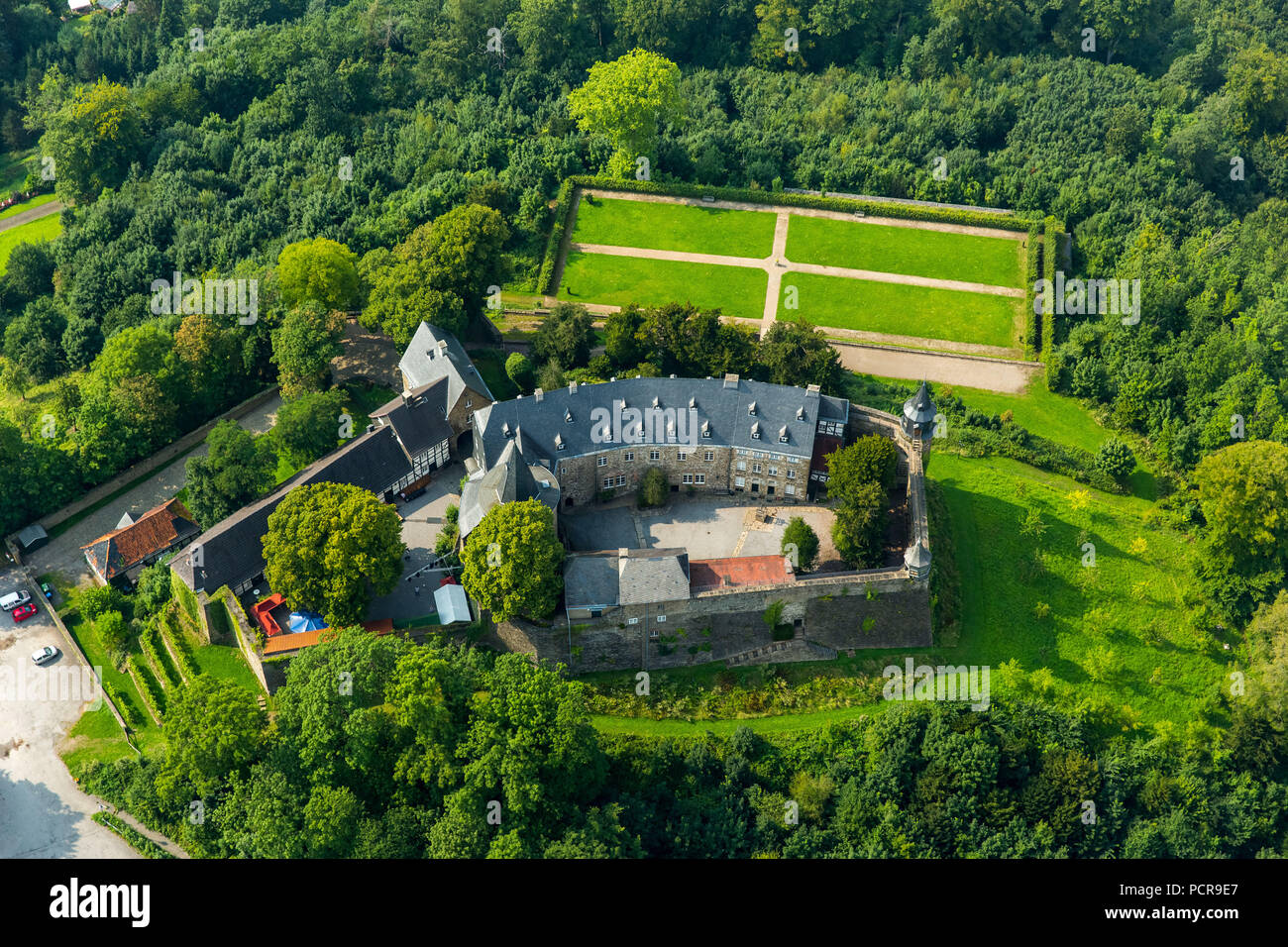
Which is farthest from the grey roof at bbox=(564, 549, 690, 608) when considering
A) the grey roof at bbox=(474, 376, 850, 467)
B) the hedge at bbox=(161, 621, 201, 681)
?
the hedge at bbox=(161, 621, 201, 681)

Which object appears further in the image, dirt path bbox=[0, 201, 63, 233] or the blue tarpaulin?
dirt path bbox=[0, 201, 63, 233]

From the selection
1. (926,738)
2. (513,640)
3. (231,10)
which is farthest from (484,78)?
(926,738)

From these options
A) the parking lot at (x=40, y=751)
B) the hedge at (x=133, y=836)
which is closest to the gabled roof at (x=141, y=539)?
the parking lot at (x=40, y=751)

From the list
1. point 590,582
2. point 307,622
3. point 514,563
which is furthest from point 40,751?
point 590,582

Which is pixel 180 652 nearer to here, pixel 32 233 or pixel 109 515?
pixel 109 515

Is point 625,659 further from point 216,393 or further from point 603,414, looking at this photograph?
→ point 216,393

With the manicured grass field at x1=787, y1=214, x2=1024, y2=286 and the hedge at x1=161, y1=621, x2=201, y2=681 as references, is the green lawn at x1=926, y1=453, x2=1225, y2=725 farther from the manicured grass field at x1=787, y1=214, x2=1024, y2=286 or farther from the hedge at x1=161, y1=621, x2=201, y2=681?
the hedge at x1=161, y1=621, x2=201, y2=681

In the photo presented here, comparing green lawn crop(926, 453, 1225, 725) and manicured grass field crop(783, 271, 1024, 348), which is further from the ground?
manicured grass field crop(783, 271, 1024, 348)
